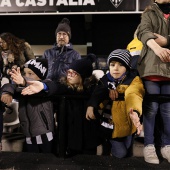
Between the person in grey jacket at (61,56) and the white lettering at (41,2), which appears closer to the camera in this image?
the person in grey jacket at (61,56)

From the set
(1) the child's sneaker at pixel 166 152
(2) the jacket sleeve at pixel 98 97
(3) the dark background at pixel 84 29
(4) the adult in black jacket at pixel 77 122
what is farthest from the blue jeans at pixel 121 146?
(3) the dark background at pixel 84 29

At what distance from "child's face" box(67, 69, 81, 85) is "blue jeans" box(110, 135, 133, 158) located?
601 millimetres

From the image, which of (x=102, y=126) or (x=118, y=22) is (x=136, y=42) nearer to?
(x=102, y=126)

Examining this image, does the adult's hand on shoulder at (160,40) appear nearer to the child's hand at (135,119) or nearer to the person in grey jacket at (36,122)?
the child's hand at (135,119)

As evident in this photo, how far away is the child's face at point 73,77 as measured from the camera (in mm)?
2303

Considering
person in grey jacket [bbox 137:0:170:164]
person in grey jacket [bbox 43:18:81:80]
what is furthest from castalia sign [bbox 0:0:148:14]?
person in grey jacket [bbox 137:0:170:164]

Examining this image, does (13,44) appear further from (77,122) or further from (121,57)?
(121,57)

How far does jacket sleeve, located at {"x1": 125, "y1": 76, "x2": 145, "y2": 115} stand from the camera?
1.88m

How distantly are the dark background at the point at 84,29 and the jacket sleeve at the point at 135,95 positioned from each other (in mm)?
5235

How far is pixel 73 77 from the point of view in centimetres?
232

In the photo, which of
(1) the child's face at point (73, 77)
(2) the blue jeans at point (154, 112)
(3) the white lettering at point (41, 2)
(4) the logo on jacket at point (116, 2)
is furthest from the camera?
(3) the white lettering at point (41, 2)

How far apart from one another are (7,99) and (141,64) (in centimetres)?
112

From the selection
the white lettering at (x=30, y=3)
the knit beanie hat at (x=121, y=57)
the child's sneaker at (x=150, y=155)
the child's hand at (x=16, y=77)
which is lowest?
the child's sneaker at (x=150, y=155)

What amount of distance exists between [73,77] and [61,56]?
93 cm
